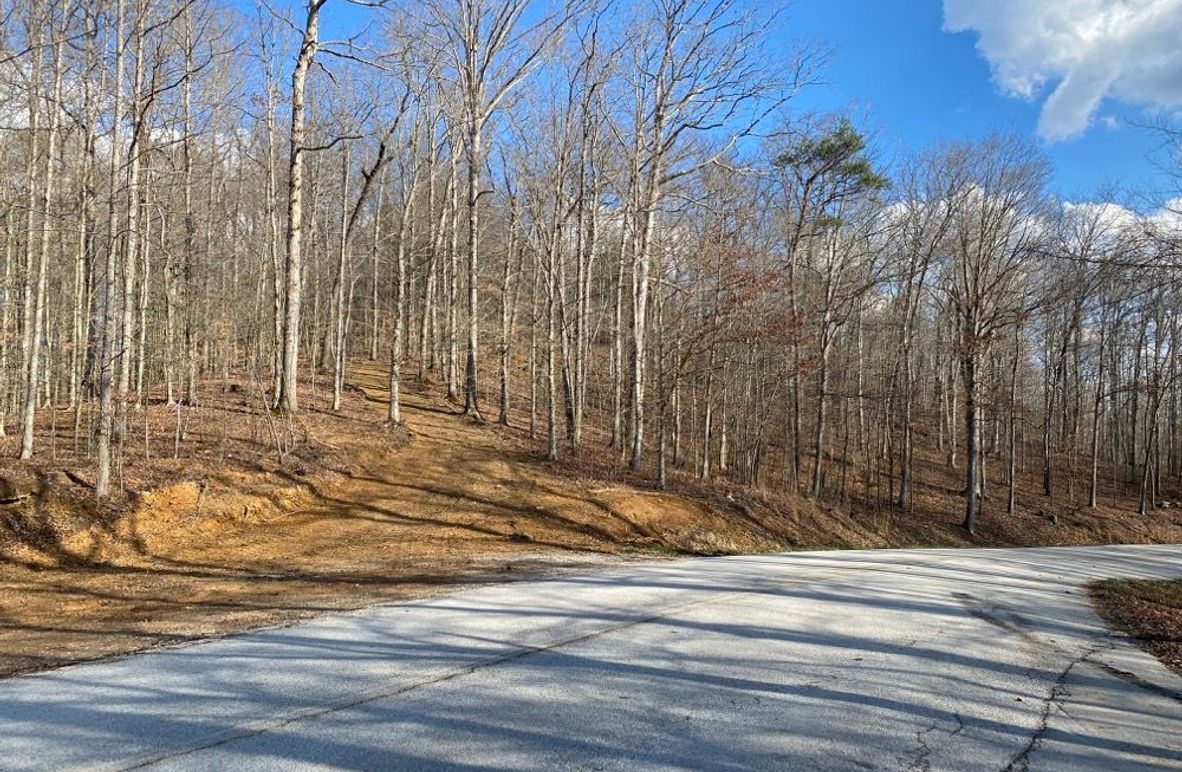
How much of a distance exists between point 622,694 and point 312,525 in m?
9.64

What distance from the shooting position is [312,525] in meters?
12.9

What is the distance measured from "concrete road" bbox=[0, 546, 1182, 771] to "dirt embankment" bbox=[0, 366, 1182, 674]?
152cm

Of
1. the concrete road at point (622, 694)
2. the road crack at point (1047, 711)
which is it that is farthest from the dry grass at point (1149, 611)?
the road crack at point (1047, 711)

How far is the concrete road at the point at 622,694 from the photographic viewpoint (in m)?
3.84

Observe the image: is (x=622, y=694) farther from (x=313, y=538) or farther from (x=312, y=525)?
(x=312, y=525)

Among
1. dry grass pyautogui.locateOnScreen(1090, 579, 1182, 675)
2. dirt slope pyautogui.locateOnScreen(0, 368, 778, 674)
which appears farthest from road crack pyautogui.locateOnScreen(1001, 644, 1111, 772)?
dirt slope pyautogui.locateOnScreen(0, 368, 778, 674)

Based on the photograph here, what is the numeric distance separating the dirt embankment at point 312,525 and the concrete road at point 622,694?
1.52 m

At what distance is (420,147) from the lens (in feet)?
95.8

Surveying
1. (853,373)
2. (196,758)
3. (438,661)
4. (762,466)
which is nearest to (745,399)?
(762,466)

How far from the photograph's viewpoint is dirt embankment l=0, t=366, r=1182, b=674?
7.75 meters

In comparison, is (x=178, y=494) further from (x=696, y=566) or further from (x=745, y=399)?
(x=745, y=399)

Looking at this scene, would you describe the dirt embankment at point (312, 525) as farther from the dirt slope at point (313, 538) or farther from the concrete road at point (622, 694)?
the concrete road at point (622, 694)

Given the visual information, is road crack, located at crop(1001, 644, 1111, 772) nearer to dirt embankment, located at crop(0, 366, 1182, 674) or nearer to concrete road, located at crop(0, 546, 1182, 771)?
concrete road, located at crop(0, 546, 1182, 771)

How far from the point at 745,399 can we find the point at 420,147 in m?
16.2
